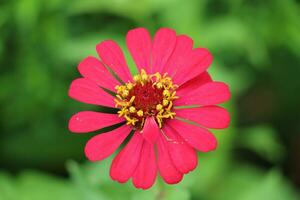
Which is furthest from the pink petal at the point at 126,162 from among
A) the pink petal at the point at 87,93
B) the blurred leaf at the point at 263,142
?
the blurred leaf at the point at 263,142

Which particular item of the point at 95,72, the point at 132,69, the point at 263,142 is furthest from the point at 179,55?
the point at 263,142

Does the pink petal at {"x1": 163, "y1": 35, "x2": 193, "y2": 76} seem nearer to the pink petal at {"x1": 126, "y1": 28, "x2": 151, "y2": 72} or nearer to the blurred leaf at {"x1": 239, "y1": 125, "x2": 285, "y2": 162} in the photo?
the pink petal at {"x1": 126, "y1": 28, "x2": 151, "y2": 72}

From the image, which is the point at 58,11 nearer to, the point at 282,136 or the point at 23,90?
the point at 23,90

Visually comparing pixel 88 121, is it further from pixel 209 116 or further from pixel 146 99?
pixel 209 116

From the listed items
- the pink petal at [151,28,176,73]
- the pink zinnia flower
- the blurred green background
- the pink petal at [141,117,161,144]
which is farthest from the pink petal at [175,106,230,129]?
the blurred green background

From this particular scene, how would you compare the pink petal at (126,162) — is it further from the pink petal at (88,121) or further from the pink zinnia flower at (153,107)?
the pink petal at (88,121)

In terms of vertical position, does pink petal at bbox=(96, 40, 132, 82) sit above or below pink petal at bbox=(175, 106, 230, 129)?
above
